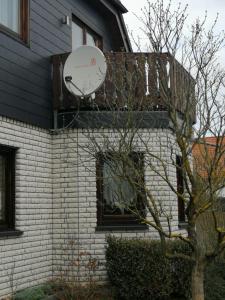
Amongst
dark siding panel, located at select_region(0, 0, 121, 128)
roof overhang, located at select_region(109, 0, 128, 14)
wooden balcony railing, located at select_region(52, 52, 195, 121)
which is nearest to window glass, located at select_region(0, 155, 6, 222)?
dark siding panel, located at select_region(0, 0, 121, 128)

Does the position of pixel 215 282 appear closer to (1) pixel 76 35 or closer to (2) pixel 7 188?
(2) pixel 7 188

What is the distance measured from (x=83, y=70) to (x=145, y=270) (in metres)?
3.60

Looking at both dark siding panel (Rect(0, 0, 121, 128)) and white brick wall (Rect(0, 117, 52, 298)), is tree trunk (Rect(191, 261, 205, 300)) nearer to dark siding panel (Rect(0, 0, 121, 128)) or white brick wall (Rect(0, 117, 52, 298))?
white brick wall (Rect(0, 117, 52, 298))

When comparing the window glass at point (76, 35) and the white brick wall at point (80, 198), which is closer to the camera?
the white brick wall at point (80, 198)

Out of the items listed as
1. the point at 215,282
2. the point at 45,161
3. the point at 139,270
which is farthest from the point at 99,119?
the point at 215,282

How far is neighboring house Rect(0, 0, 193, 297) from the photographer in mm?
8656

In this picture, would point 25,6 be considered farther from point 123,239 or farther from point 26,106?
point 123,239

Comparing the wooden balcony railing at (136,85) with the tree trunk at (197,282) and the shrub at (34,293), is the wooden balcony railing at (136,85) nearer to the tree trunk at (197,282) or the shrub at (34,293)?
the tree trunk at (197,282)

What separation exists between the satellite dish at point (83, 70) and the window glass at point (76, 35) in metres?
2.23

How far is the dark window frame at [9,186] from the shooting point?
865 cm

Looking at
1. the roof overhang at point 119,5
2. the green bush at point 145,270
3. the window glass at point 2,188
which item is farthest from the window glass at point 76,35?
the green bush at point 145,270

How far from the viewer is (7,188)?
8727 mm

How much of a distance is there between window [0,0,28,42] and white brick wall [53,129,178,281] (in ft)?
6.45

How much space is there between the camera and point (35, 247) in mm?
9070
